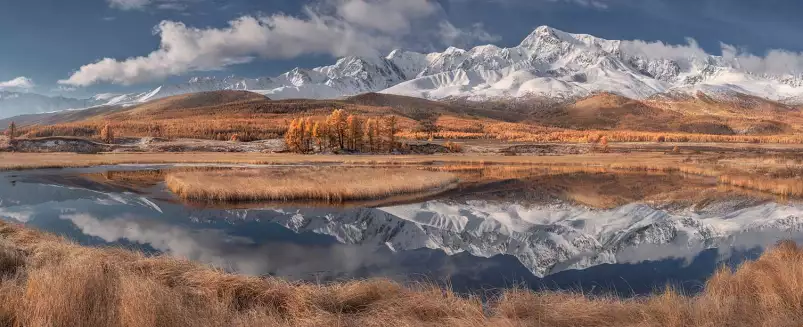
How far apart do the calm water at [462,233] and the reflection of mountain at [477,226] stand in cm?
8

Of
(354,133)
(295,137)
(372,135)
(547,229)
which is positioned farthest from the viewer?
(372,135)

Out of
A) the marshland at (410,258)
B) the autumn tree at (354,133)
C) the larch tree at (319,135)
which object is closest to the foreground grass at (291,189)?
the marshland at (410,258)

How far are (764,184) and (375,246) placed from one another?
46.3 metres

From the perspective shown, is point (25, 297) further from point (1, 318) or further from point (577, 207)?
point (577, 207)

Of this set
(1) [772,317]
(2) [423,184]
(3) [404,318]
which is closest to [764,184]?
(2) [423,184]

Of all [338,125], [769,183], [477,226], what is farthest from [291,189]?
[338,125]

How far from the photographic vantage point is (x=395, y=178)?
50.2 m

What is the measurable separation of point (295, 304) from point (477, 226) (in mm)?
19939

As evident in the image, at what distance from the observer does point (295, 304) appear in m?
11.0

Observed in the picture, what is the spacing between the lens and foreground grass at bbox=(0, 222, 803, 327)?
9.04 metres

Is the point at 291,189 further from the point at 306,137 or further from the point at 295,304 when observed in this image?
the point at 306,137

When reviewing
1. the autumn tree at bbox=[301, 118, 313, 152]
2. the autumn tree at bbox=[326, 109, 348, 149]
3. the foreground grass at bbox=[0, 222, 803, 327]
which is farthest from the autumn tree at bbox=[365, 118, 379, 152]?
the foreground grass at bbox=[0, 222, 803, 327]

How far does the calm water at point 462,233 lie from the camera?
746 inches

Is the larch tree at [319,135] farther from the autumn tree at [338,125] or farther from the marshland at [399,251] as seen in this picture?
the marshland at [399,251]
